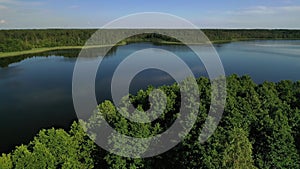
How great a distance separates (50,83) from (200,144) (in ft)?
124

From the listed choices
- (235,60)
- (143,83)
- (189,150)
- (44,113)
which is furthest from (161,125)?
(235,60)

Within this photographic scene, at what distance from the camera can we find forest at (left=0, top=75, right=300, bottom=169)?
14141 millimetres

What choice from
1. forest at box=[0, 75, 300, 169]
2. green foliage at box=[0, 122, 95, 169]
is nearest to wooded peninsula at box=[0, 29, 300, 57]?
forest at box=[0, 75, 300, 169]

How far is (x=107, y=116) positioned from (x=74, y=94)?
22.2 metres

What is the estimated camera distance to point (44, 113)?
105 ft

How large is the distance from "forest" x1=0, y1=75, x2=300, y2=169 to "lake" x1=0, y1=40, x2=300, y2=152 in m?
10.7

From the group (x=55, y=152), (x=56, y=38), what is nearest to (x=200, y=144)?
(x=55, y=152)

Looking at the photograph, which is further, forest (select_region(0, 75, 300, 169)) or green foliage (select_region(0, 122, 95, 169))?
green foliage (select_region(0, 122, 95, 169))

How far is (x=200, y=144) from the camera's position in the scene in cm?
1470

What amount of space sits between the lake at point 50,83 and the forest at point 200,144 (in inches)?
422

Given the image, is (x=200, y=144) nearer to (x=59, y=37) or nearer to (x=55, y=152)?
(x=55, y=152)

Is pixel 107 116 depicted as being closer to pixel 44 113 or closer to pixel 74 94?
pixel 44 113

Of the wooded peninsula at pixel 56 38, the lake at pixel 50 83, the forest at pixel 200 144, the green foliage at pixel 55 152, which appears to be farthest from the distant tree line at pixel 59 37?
the green foliage at pixel 55 152

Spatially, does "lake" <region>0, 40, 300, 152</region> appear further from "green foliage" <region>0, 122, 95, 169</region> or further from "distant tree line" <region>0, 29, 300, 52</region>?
"distant tree line" <region>0, 29, 300, 52</region>
